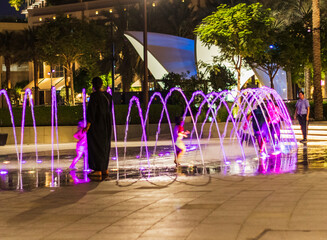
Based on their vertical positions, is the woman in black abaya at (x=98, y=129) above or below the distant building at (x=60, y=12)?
below

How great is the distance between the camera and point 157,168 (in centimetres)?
1318

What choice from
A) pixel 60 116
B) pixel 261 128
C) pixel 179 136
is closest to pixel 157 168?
pixel 179 136

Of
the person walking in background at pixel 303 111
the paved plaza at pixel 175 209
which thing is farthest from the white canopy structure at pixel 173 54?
the paved plaza at pixel 175 209

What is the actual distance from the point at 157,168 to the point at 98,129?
2.57 m

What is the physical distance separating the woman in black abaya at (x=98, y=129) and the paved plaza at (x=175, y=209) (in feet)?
1.76

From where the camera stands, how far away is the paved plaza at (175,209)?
6.21 metres

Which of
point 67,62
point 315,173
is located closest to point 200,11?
point 67,62

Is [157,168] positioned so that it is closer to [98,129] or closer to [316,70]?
[98,129]

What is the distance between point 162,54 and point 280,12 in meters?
13.7

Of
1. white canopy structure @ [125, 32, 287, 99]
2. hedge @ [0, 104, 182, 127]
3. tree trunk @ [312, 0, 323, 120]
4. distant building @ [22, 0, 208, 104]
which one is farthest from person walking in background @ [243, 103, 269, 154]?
distant building @ [22, 0, 208, 104]

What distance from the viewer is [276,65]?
4241 cm

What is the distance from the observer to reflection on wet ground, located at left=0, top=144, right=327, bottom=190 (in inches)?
446

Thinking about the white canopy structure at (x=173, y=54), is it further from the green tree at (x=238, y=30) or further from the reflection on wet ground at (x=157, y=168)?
the reflection on wet ground at (x=157, y=168)

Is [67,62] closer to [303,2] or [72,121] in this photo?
[72,121]
